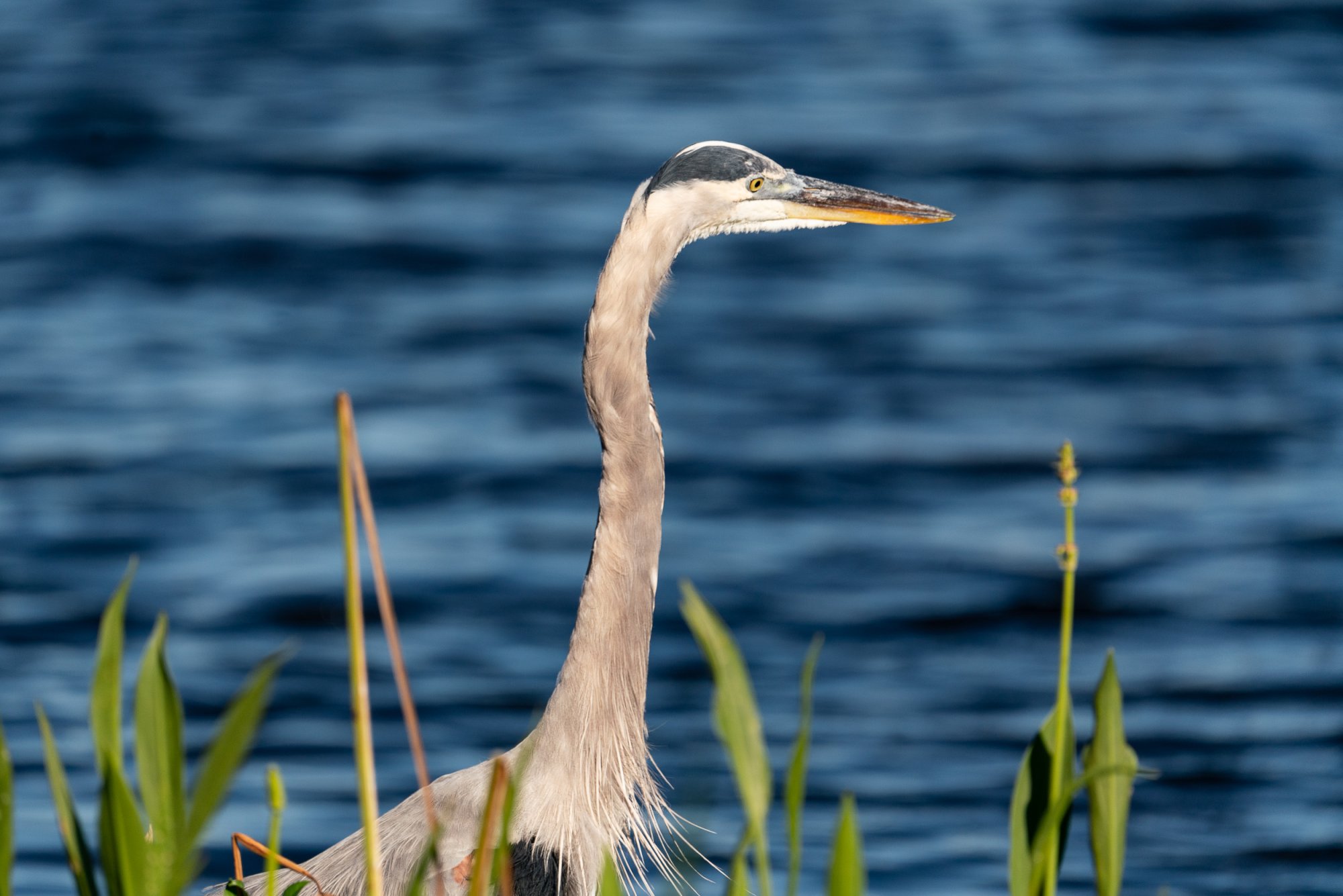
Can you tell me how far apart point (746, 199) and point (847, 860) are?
2.18 metres

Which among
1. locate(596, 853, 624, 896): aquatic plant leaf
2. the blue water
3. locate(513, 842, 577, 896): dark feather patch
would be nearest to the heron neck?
locate(513, 842, 577, 896): dark feather patch

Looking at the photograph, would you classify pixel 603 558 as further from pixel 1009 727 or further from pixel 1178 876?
pixel 1009 727

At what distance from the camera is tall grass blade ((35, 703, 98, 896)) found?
200 centimetres

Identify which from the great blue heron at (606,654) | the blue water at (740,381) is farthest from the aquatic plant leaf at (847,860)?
the blue water at (740,381)

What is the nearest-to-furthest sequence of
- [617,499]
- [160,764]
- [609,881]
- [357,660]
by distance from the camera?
1. [357,660]
2. [160,764]
3. [609,881]
4. [617,499]

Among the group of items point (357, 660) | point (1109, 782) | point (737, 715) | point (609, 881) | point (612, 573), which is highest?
point (357, 660)

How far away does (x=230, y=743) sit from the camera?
1836 millimetres

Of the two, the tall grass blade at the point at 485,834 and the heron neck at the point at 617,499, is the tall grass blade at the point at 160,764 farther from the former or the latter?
→ the heron neck at the point at 617,499

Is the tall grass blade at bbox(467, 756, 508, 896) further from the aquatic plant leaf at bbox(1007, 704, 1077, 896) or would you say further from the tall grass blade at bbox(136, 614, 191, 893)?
the aquatic plant leaf at bbox(1007, 704, 1077, 896)

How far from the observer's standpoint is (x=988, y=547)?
8750 millimetres

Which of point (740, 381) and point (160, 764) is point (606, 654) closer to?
point (160, 764)

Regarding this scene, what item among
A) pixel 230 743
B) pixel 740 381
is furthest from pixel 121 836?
pixel 740 381

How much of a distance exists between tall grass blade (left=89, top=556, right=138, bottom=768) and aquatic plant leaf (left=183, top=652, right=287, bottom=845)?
0.54ft

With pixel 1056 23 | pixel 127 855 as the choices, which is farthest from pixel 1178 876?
pixel 1056 23
